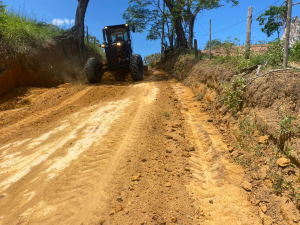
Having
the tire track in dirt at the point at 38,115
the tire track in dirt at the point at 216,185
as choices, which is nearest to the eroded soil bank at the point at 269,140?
the tire track in dirt at the point at 216,185

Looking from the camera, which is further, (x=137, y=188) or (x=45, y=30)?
(x=45, y=30)

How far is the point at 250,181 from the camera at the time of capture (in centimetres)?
283

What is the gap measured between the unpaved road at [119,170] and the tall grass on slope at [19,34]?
3.90 metres

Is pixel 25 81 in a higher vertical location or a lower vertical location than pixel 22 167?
higher

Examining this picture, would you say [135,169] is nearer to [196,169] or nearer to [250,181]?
[196,169]

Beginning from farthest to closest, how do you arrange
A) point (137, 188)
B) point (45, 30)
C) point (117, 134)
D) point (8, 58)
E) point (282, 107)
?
point (45, 30)
point (8, 58)
point (117, 134)
point (282, 107)
point (137, 188)

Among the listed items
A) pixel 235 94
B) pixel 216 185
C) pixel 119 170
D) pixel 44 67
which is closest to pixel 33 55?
pixel 44 67

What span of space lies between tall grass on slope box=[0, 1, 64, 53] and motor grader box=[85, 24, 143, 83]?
265 cm

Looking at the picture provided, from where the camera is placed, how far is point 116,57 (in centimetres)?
951

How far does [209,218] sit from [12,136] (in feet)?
15.0

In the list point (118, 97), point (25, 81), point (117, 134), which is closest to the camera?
point (117, 134)

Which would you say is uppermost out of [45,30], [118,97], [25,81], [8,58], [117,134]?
A: [45,30]

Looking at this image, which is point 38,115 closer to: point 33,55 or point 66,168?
point 66,168

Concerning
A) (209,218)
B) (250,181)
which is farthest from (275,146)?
(209,218)
